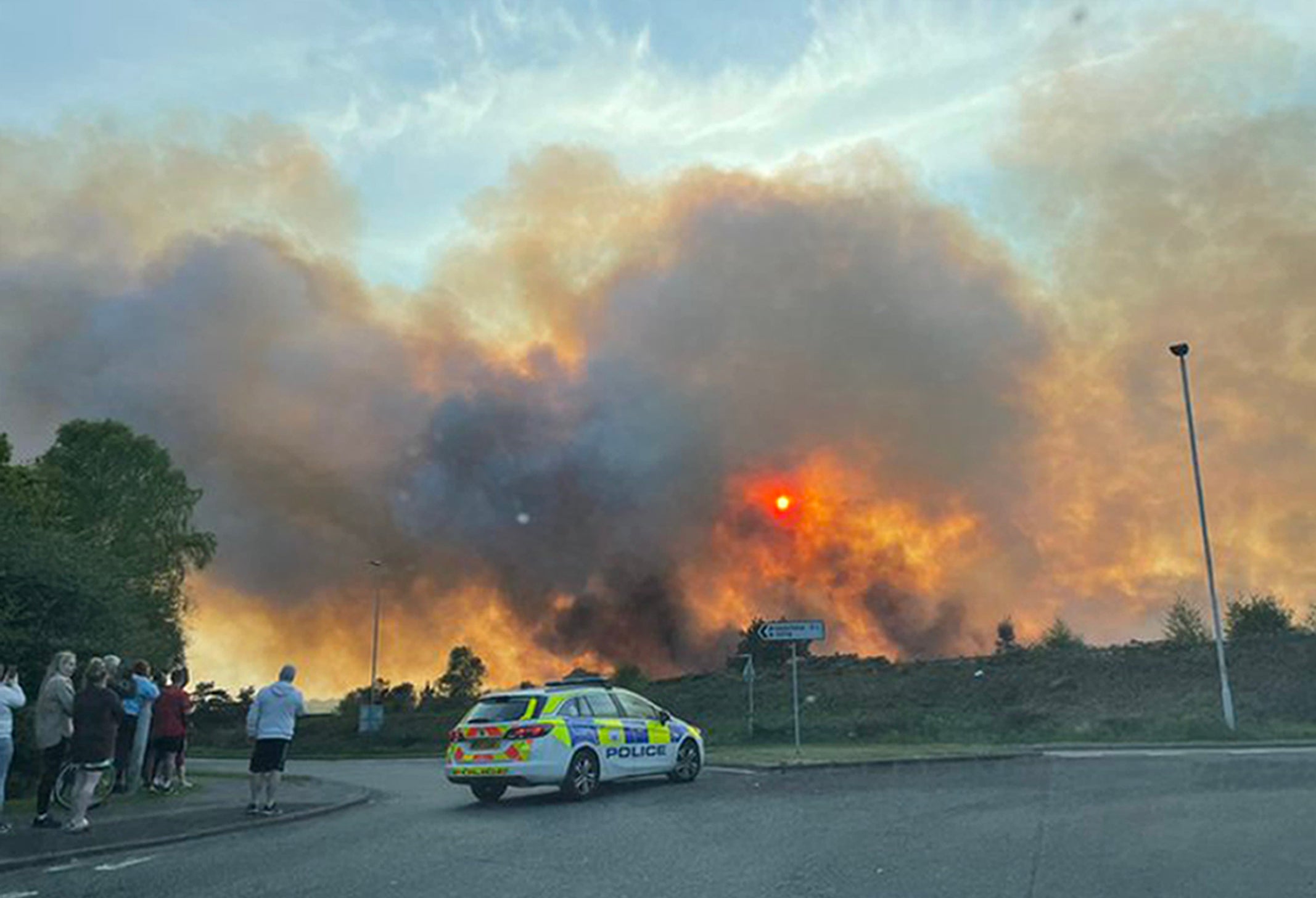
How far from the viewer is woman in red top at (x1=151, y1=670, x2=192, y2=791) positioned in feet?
49.6

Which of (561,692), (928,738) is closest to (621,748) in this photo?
(561,692)

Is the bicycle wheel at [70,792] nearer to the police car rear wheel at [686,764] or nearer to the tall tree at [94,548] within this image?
the tall tree at [94,548]

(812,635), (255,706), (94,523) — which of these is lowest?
(255,706)

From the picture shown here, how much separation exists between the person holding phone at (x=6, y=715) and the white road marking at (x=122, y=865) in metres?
2.30

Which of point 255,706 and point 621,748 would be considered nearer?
point 255,706

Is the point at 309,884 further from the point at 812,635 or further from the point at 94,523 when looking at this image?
the point at 94,523

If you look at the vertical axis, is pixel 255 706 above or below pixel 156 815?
above

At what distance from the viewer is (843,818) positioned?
34.6ft

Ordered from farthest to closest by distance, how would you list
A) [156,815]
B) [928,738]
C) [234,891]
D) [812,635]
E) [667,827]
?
1. [928,738]
2. [812,635]
3. [156,815]
4. [667,827]
5. [234,891]

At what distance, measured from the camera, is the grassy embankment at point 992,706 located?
26.6 metres

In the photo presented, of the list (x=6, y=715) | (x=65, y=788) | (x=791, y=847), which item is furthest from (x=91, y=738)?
(x=791, y=847)

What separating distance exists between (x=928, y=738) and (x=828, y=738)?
10.3 feet

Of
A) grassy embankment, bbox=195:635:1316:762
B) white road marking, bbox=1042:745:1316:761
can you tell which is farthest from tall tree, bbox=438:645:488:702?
white road marking, bbox=1042:745:1316:761

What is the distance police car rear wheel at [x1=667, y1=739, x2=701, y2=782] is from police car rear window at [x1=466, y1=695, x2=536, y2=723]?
3102mm
